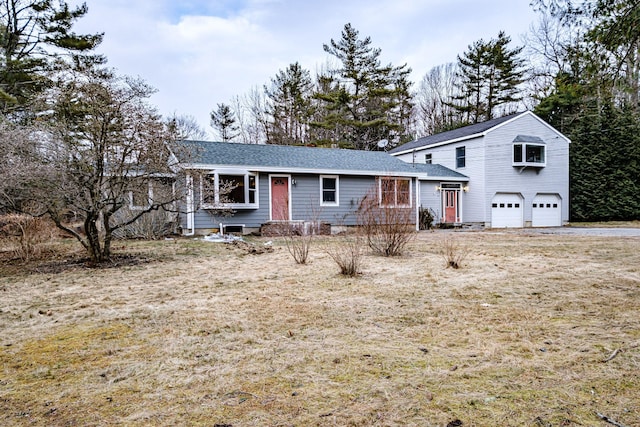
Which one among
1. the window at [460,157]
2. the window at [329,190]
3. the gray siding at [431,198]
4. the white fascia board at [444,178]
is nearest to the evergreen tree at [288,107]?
the window at [460,157]

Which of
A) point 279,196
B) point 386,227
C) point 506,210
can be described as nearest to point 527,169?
point 506,210

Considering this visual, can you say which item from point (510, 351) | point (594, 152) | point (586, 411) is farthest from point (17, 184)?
point (594, 152)

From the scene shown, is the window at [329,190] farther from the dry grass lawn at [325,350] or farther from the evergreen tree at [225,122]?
the evergreen tree at [225,122]

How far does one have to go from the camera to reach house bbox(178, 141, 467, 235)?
42.9 feet

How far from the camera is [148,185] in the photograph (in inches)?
271

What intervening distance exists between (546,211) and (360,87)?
1453 centimetres

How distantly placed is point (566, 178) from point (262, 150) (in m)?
16.3

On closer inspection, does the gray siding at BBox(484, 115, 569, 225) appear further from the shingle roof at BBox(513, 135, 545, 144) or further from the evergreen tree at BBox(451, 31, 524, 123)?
the evergreen tree at BBox(451, 31, 524, 123)

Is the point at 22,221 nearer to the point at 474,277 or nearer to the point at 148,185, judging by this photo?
the point at 148,185

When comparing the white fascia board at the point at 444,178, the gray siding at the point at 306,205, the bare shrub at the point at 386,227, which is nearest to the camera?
the bare shrub at the point at 386,227

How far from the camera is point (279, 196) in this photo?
14172 millimetres

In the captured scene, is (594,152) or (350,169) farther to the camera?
(594,152)

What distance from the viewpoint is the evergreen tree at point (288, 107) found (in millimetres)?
26422

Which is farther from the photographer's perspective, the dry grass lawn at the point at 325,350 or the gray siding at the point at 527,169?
the gray siding at the point at 527,169
